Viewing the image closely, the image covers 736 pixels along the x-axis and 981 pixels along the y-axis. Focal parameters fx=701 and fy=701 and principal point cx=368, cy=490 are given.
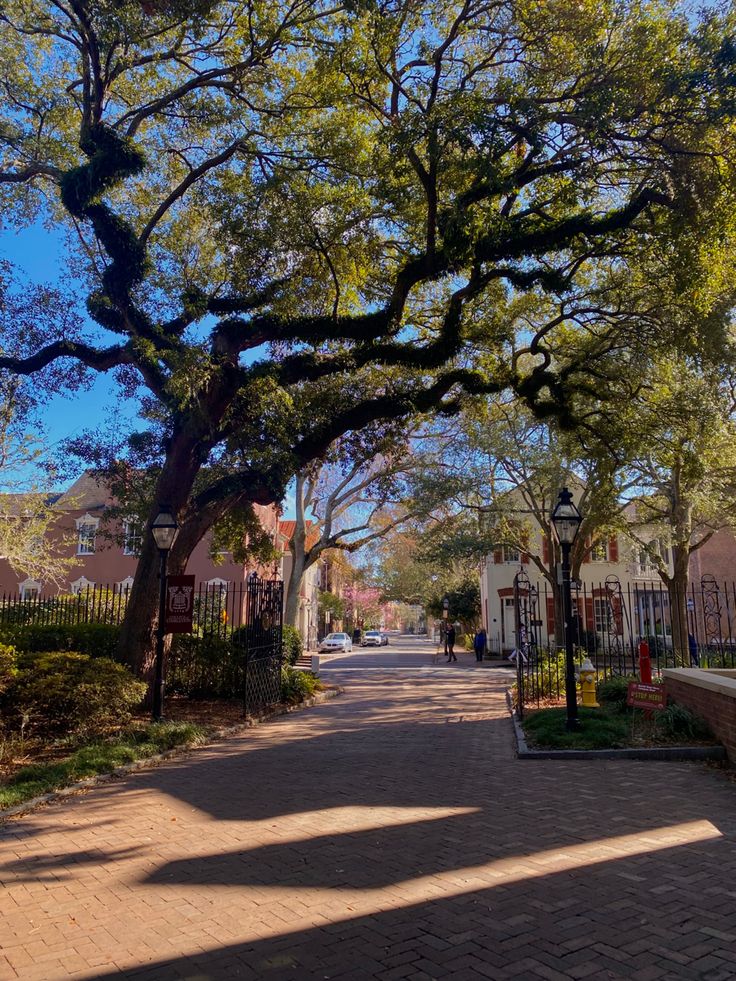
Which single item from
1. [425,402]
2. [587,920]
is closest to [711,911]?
[587,920]

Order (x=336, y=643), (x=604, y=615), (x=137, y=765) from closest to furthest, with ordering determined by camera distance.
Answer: (x=137, y=765)
(x=604, y=615)
(x=336, y=643)

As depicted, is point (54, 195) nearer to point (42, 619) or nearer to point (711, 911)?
point (42, 619)

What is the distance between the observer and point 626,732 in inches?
376

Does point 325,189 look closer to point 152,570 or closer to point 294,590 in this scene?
point 152,570

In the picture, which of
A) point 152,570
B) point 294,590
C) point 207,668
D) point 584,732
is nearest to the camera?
point 584,732

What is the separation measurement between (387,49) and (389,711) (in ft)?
38.1

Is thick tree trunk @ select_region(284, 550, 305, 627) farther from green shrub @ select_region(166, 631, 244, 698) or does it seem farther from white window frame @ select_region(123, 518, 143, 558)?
green shrub @ select_region(166, 631, 244, 698)

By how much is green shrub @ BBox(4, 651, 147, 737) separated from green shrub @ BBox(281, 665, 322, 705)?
212 inches

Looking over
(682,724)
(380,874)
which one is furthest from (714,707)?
(380,874)

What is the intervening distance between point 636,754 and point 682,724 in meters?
0.94

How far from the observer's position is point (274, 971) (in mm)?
3451

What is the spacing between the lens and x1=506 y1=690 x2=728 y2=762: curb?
8.45m

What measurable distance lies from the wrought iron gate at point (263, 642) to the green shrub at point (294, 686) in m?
0.42

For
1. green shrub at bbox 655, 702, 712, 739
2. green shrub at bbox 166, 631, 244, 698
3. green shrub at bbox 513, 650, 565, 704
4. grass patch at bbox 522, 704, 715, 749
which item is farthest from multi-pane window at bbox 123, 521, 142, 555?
green shrub at bbox 655, 702, 712, 739
